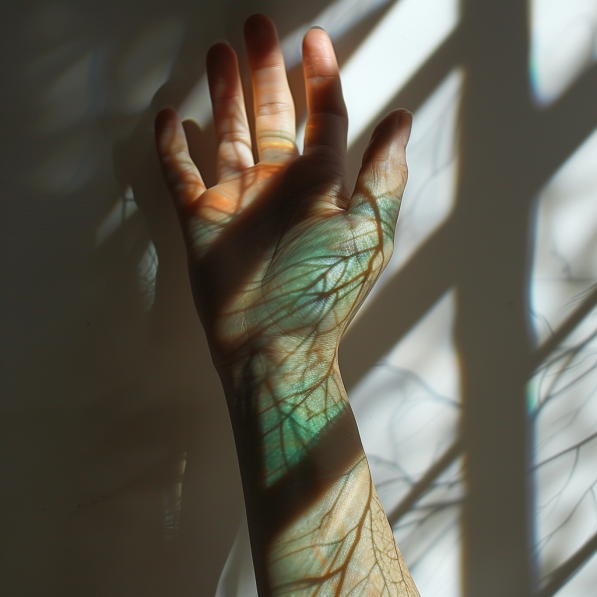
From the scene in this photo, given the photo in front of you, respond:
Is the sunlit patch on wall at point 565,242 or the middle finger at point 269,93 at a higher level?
the middle finger at point 269,93

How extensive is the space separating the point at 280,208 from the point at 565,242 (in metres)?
0.58

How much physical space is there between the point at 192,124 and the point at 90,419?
0.58 meters

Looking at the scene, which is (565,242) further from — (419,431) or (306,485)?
(306,485)

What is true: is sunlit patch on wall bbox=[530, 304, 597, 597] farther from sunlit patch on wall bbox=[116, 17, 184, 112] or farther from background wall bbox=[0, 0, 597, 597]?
sunlit patch on wall bbox=[116, 17, 184, 112]

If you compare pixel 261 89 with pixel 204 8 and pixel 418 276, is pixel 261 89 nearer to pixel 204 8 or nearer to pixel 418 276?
pixel 204 8

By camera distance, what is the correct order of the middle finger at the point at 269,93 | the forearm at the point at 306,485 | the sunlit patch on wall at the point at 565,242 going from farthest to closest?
the sunlit patch on wall at the point at 565,242
the middle finger at the point at 269,93
the forearm at the point at 306,485

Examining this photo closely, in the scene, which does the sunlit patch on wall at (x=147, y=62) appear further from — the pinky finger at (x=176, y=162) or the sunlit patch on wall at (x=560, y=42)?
the sunlit patch on wall at (x=560, y=42)

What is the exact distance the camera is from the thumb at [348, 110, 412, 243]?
28.7 inches

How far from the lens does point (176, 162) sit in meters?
0.81

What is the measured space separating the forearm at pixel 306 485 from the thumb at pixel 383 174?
239 millimetres

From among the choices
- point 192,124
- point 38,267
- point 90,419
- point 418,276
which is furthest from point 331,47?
point 90,419

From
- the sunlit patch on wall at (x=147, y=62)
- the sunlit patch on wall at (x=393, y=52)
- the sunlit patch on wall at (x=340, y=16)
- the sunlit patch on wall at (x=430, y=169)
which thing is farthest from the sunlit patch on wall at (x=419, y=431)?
the sunlit patch on wall at (x=147, y=62)

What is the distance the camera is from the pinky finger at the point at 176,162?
809mm

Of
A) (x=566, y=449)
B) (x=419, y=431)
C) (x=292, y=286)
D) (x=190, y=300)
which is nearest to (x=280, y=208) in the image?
(x=292, y=286)
